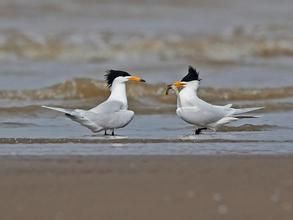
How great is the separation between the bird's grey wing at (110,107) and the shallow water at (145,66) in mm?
250

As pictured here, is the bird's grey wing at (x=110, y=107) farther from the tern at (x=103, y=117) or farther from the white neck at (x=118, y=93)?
the white neck at (x=118, y=93)

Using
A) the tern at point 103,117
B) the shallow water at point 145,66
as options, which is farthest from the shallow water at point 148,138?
the tern at point 103,117

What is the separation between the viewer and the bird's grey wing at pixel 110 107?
28.4 ft

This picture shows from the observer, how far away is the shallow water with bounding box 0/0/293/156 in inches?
304

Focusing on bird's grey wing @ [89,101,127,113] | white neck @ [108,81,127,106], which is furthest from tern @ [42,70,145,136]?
white neck @ [108,81,127,106]

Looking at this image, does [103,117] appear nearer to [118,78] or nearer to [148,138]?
[148,138]
